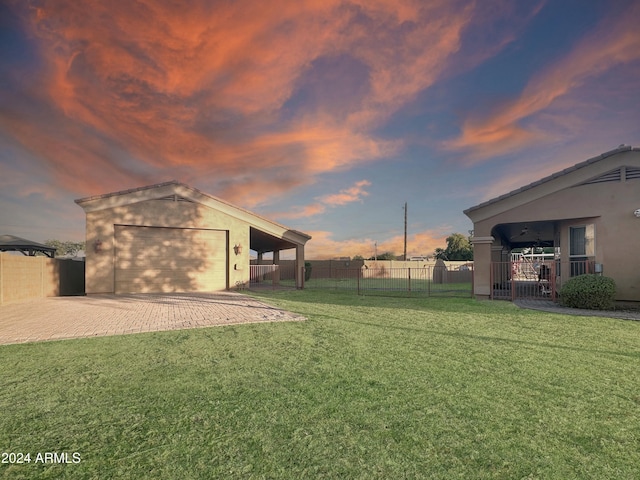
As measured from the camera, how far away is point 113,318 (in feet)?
27.8

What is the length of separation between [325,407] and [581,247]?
13907 millimetres

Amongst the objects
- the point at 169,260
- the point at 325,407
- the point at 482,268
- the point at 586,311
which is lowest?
the point at 586,311

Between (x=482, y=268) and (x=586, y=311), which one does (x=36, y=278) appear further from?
(x=586, y=311)

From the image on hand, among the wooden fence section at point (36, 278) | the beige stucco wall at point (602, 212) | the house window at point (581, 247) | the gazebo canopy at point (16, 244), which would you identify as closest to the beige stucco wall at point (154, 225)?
the wooden fence section at point (36, 278)

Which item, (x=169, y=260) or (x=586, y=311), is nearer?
(x=586, y=311)

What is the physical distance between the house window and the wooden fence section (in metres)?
22.5

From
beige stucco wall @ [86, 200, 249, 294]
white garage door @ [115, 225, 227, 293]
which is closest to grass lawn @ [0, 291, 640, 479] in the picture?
beige stucco wall @ [86, 200, 249, 294]

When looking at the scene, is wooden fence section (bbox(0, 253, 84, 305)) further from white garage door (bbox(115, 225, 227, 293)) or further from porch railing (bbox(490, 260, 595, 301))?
porch railing (bbox(490, 260, 595, 301))

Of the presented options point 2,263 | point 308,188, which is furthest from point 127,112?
point 308,188

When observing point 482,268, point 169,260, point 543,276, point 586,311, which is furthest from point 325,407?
point 543,276

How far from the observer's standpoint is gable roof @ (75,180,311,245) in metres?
14.7

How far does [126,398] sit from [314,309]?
7.05 meters

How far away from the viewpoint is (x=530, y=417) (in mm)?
2965

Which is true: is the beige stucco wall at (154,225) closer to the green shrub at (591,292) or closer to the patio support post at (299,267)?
the patio support post at (299,267)
